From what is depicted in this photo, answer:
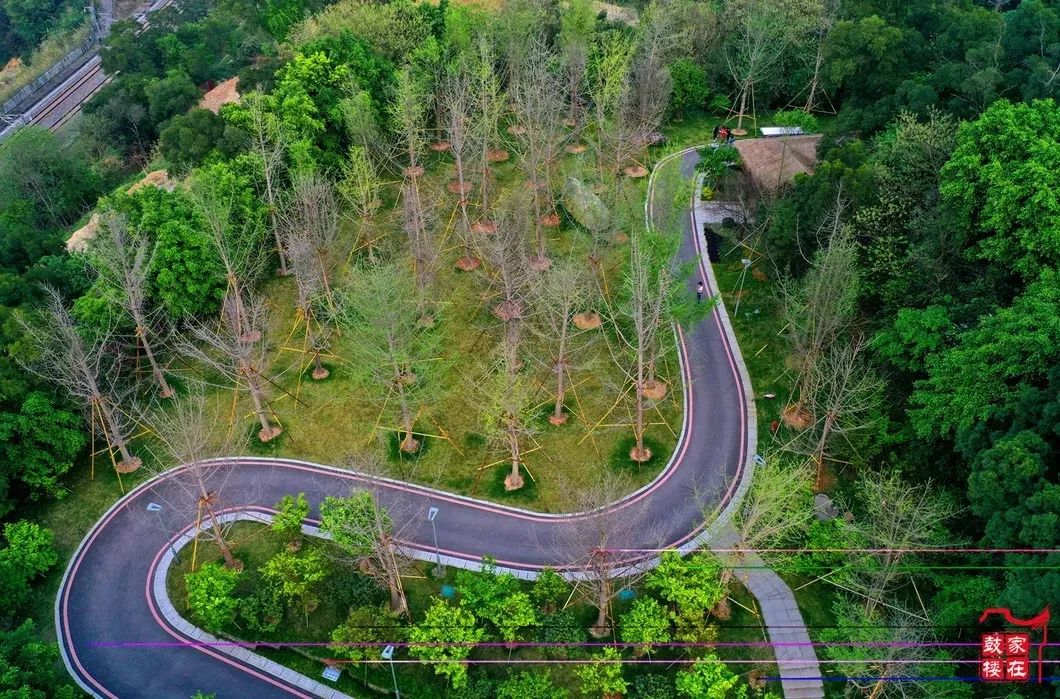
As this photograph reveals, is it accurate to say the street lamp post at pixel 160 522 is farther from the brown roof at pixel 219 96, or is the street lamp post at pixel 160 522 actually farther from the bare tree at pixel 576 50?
the brown roof at pixel 219 96

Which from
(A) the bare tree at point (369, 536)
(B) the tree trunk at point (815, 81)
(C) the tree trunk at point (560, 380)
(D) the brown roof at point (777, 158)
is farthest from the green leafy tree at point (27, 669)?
(B) the tree trunk at point (815, 81)

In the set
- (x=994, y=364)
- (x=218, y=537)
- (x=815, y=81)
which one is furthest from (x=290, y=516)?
(x=815, y=81)

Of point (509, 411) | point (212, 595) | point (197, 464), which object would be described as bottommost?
point (212, 595)

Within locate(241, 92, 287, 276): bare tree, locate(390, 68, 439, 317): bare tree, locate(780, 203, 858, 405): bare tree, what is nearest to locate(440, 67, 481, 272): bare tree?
locate(390, 68, 439, 317): bare tree

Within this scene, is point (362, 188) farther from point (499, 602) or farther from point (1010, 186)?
point (1010, 186)

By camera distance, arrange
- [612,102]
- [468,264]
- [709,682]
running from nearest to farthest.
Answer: [709,682]
[468,264]
[612,102]

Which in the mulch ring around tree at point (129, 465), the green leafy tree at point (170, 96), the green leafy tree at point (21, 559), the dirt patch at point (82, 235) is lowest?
the mulch ring around tree at point (129, 465)

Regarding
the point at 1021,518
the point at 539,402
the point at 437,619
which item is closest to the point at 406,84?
the point at 539,402
